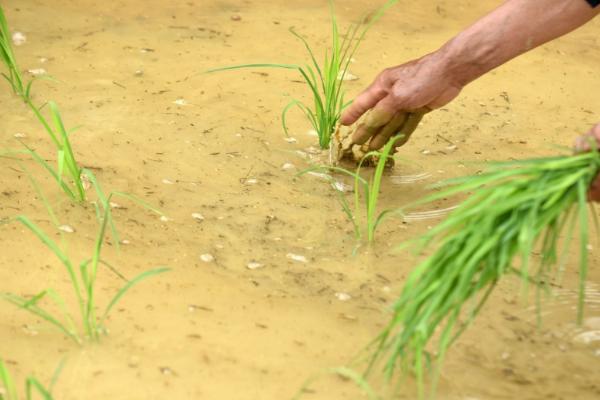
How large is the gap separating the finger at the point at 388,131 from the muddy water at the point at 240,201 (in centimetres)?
16

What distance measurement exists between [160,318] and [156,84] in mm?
1305

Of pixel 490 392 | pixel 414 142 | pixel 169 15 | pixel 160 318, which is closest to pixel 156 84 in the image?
pixel 169 15

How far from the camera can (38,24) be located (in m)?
3.46

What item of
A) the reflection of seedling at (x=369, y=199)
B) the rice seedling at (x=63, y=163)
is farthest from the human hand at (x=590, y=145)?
the rice seedling at (x=63, y=163)

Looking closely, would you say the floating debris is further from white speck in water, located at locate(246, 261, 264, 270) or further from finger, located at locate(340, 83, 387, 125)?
finger, located at locate(340, 83, 387, 125)

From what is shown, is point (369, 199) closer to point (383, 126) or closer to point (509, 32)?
point (383, 126)

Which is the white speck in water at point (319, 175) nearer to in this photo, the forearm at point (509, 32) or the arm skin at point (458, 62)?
the arm skin at point (458, 62)

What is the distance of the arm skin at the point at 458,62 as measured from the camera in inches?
88.5

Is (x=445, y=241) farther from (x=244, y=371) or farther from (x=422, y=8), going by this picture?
(x=422, y=8)

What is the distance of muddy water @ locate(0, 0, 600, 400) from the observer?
Answer: 1.84 meters

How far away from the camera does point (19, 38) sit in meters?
3.33

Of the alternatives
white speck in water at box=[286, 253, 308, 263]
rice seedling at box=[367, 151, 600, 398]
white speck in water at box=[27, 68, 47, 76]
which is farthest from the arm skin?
white speck in water at box=[27, 68, 47, 76]

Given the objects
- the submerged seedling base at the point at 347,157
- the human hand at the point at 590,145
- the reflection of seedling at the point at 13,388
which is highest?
the human hand at the point at 590,145

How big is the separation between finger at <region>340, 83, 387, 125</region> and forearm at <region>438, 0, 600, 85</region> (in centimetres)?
21
